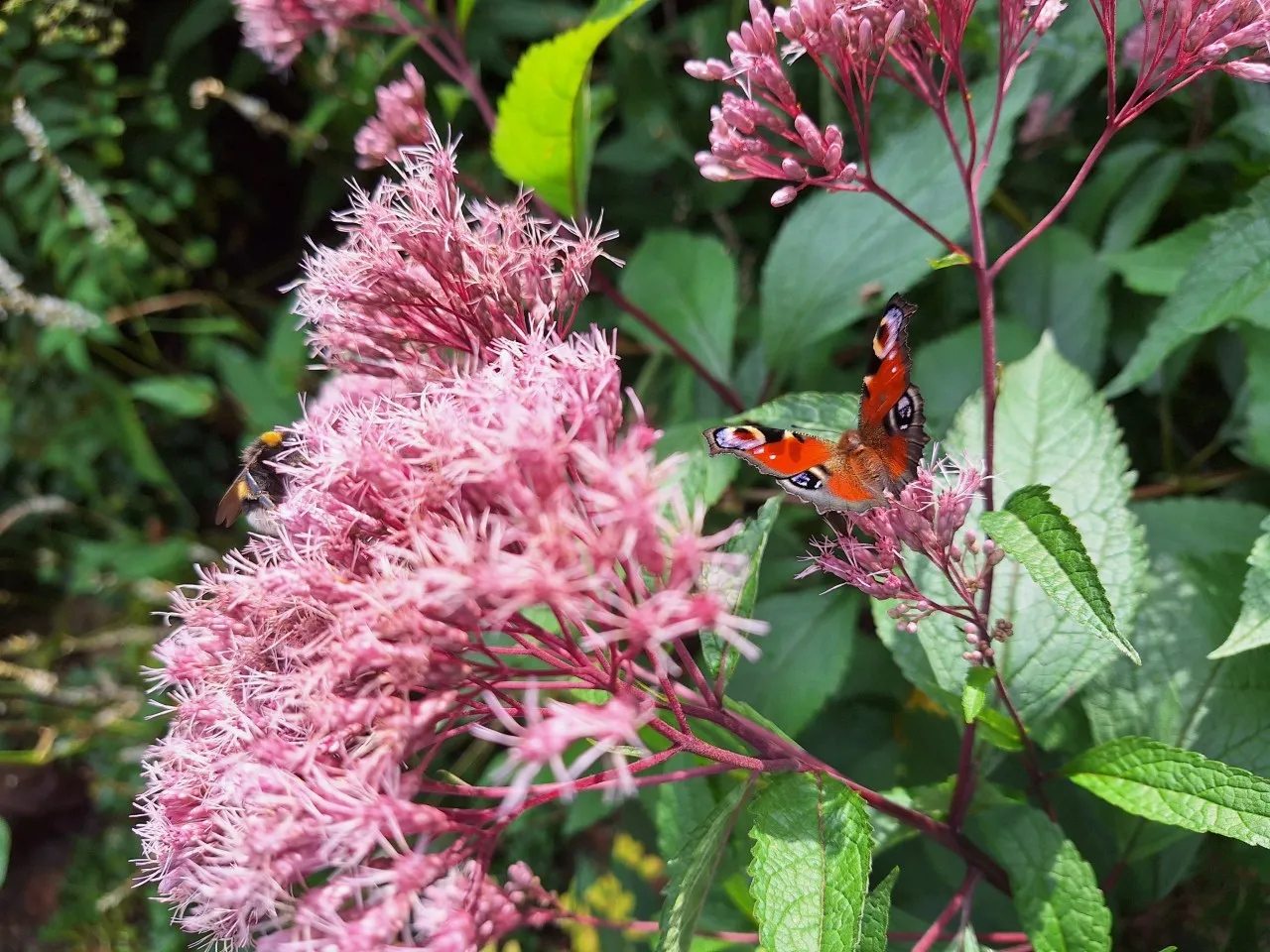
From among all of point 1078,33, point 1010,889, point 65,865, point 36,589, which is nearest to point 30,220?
point 36,589

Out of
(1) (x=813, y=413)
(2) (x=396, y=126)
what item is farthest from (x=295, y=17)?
(1) (x=813, y=413)

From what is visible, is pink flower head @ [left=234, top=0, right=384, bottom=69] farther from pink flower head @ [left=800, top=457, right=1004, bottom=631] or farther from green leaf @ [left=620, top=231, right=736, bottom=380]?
pink flower head @ [left=800, top=457, right=1004, bottom=631]

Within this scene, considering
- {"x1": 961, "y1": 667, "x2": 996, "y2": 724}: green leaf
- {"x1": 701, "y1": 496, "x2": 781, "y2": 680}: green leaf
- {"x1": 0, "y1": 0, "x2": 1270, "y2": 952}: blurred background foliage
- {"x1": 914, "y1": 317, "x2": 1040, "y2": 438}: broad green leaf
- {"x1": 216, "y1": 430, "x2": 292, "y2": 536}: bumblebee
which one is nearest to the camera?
{"x1": 961, "y1": 667, "x2": 996, "y2": 724}: green leaf

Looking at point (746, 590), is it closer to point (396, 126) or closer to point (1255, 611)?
point (1255, 611)

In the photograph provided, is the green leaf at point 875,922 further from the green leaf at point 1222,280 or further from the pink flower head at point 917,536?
the green leaf at point 1222,280

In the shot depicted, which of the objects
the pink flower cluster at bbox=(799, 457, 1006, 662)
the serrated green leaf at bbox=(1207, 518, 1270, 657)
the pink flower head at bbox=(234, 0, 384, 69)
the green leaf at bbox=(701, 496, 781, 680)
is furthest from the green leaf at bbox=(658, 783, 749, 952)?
the pink flower head at bbox=(234, 0, 384, 69)

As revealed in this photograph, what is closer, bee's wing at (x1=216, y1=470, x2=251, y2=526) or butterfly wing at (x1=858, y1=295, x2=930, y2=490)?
butterfly wing at (x1=858, y1=295, x2=930, y2=490)

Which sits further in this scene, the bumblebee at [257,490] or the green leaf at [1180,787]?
the bumblebee at [257,490]

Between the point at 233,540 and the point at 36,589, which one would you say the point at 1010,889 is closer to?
the point at 233,540

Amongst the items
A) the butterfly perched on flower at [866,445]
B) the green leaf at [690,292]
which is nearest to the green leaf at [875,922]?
the butterfly perched on flower at [866,445]
